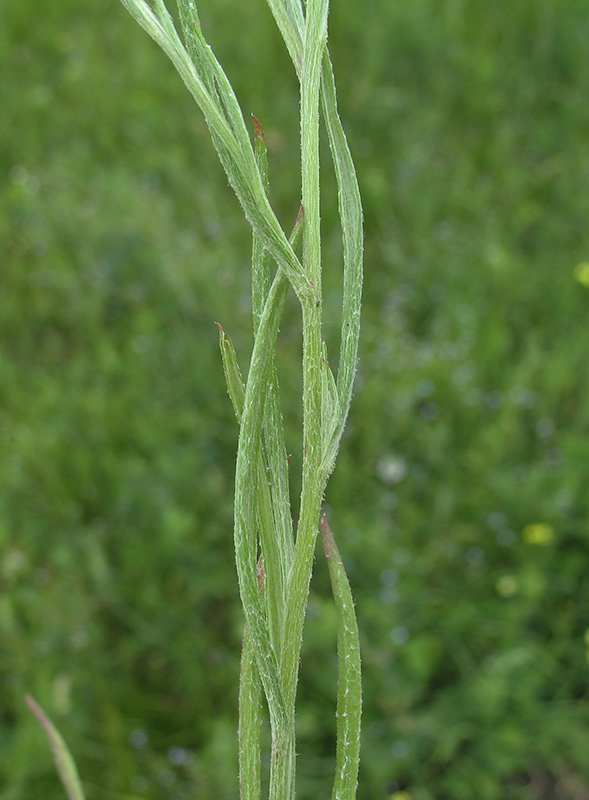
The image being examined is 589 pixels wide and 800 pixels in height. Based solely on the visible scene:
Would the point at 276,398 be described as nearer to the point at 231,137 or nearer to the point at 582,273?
the point at 231,137

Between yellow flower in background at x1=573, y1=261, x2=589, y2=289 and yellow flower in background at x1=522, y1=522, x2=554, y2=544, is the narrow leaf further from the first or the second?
yellow flower in background at x1=573, y1=261, x2=589, y2=289

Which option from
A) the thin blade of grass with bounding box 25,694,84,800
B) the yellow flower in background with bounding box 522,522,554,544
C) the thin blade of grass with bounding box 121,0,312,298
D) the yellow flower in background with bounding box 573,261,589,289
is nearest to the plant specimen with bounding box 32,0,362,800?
the thin blade of grass with bounding box 121,0,312,298

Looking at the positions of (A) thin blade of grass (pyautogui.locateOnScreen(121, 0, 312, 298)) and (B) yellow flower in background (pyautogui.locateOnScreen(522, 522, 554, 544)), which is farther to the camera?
(B) yellow flower in background (pyautogui.locateOnScreen(522, 522, 554, 544))

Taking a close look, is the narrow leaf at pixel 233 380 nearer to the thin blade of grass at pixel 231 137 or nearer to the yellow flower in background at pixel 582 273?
the thin blade of grass at pixel 231 137

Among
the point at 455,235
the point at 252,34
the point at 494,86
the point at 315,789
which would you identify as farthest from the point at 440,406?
the point at 252,34

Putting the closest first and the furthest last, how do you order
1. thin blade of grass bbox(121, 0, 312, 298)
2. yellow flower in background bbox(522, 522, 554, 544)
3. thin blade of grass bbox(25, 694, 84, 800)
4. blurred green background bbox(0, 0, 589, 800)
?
1. thin blade of grass bbox(121, 0, 312, 298)
2. thin blade of grass bbox(25, 694, 84, 800)
3. blurred green background bbox(0, 0, 589, 800)
4. yellow flower in background bbox(522, 522, 554, 544)

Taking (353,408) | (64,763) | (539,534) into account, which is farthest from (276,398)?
(353,408)

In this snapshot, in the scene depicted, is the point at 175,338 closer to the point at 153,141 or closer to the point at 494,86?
the point at 153,141
